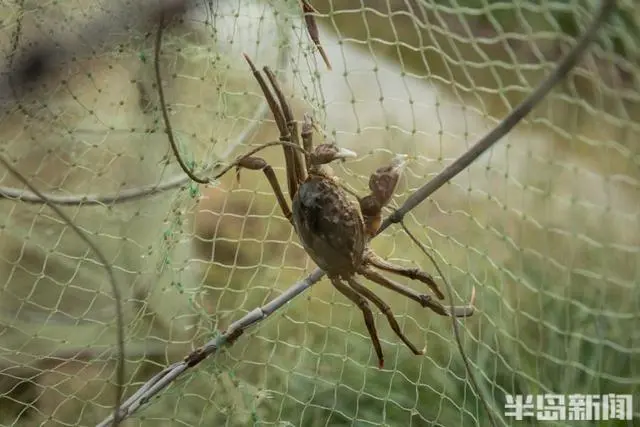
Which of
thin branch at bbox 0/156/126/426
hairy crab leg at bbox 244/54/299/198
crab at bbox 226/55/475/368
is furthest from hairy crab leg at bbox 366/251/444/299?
thin branch at bbox 0/156/126/426

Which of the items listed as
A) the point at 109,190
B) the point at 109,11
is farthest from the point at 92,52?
the point at 109,190

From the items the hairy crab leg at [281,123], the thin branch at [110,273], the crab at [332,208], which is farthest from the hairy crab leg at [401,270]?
the thin branch at [110,273]

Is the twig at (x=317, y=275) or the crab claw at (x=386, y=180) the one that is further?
the crab claw at (x=386, y=180)

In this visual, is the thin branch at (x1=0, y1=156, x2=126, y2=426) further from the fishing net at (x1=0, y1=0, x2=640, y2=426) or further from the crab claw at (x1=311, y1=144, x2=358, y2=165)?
the crab claw at (x1=311, y1=144, x2=358, y2=165)

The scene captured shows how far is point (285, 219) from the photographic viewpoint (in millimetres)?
856

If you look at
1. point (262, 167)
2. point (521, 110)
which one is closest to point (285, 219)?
point (262, 167)

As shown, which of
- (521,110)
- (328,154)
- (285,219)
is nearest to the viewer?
(521,110)

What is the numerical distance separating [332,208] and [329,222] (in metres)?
0.01

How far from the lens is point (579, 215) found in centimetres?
65

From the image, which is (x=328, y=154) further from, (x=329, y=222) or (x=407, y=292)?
(x=407, y=292)

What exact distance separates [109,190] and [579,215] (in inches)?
22.2

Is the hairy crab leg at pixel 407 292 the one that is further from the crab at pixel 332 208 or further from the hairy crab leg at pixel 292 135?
the hairy crab leg at pixel 292 135

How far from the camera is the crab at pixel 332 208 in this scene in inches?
25.7

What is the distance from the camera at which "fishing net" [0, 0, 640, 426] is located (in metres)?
0.70
